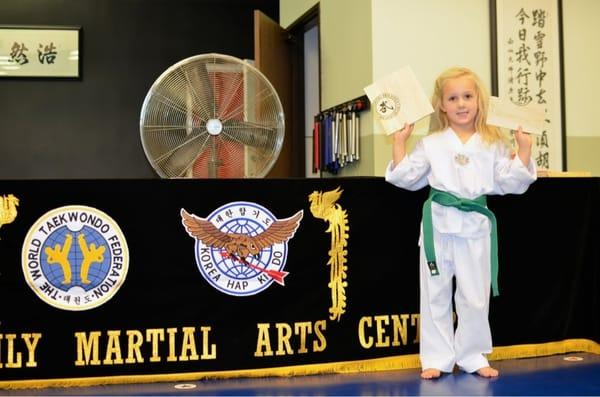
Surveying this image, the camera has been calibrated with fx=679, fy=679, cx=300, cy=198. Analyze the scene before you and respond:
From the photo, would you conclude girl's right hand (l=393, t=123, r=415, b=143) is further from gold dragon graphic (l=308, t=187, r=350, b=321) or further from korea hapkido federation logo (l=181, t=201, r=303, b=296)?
korea hapkido federation logo (l=181, t=201, r=303, b=296)

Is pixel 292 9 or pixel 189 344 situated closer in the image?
pixel 189 344

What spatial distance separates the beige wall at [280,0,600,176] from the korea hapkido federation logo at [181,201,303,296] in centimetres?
156

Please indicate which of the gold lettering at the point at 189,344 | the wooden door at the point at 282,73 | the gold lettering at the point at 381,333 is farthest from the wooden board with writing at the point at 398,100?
the wooden door at the point at 282,73

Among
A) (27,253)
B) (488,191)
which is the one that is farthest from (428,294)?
(27,253)

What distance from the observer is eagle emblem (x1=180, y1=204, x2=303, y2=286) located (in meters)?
2.58

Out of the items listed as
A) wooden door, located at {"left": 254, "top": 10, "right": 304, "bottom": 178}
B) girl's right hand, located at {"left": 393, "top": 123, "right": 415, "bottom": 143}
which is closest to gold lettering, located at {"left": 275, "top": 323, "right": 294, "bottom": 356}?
girl's right hand, located at {"left": 393, "top": 123, "right": 415, "bottom": 143}

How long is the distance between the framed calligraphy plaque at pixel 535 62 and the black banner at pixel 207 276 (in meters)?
1.57

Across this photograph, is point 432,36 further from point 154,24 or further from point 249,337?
point 154,24

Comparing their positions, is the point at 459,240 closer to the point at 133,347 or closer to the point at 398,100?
the point at 398,100

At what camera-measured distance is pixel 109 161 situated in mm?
6469

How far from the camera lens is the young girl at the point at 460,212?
2562 mm

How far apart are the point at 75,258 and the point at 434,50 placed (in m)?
2.57

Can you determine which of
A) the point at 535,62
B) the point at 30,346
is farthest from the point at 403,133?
the point at 535,62

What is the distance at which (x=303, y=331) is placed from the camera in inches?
104
